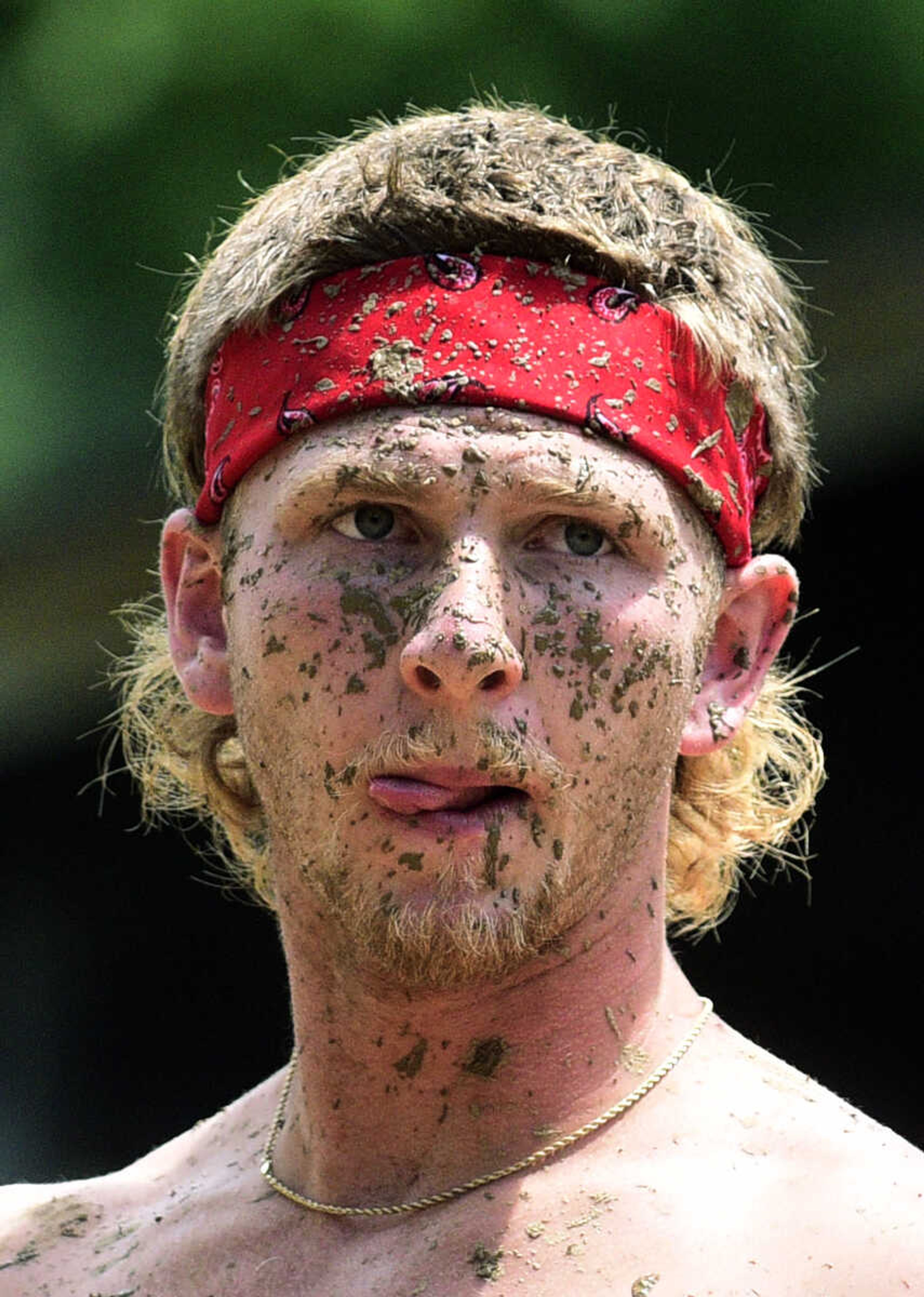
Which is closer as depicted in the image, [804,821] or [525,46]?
[525,46]

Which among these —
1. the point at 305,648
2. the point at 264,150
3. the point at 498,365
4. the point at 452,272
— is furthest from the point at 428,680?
the point at 264,150

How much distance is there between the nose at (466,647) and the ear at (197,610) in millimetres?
517

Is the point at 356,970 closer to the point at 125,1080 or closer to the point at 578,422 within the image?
the point at 578,422

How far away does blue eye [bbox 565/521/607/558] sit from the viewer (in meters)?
2.69

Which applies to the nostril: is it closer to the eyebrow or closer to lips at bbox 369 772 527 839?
lips at bbox 369 772 527 839

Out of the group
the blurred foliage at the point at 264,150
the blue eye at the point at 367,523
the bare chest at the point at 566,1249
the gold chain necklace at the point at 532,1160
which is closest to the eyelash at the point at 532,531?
the blue eye at the point at 367,523

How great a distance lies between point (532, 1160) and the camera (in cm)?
265

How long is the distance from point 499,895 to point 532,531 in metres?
0.49

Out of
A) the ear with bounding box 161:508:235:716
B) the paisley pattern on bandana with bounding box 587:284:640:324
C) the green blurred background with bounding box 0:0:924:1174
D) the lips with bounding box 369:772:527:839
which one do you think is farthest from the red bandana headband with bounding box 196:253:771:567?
the green blurred background with bounding box 0:0:924:1174

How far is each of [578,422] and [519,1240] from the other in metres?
1.07

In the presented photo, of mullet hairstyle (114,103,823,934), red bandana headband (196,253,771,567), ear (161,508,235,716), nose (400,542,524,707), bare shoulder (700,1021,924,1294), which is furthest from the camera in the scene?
ear (161,508,235,716)

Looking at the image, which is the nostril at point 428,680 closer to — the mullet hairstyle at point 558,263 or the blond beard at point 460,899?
the blond beard at point 460,899

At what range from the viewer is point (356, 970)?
2762 millimetres

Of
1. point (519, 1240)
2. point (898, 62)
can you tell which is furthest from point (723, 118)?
point (519, 1240)
